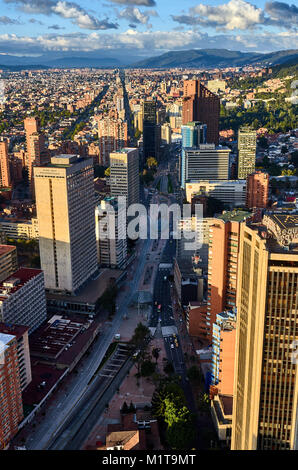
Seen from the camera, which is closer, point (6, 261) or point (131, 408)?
point (131, 408)

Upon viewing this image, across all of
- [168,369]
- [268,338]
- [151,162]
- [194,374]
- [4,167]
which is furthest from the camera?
[151,162]

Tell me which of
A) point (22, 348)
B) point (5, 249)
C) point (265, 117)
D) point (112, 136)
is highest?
point (265, 117)

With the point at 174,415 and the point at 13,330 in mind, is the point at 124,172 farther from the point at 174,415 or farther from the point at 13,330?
the point at 174,415

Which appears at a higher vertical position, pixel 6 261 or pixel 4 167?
pixel 4 167

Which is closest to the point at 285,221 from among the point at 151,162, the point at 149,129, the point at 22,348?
the point at 22,348

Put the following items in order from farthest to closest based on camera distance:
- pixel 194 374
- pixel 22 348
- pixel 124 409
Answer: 1. pixel 194 374
2. pixel 22 348
3. pixel 124 409
